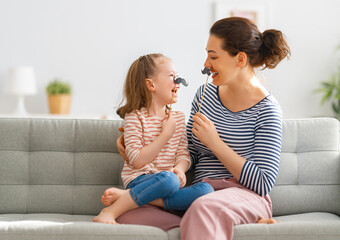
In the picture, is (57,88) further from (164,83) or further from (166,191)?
(166,191)

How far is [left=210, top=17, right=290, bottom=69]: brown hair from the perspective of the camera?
192 centimetres

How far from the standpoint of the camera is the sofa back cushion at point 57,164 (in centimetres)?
213

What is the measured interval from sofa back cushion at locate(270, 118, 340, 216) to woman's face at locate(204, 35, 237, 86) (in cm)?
49

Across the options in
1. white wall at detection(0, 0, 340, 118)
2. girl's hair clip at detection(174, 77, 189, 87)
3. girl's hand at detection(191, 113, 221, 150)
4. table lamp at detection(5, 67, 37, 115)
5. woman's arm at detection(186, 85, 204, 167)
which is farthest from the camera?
white wall at detection(0, 0, 340, 118)

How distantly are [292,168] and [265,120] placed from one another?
0.45 meters

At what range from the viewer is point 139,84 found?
2061 millimetres

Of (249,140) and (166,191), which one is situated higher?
(249,140)

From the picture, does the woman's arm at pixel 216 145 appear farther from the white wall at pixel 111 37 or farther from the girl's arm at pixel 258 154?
the white wall at pixel 111 37

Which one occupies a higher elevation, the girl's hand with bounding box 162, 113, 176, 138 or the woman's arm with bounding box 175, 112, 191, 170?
the girl's hand with bounding box 162, 113, 176, 138

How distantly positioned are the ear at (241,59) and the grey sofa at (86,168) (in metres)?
0.47

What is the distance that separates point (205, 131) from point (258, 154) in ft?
0.80

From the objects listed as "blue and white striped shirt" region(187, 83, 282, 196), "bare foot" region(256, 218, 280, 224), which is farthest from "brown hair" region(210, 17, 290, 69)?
"bare foot" region(256, 218, 280, 224)

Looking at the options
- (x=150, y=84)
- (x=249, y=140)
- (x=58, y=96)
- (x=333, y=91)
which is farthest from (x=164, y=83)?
(x=333, y=91)

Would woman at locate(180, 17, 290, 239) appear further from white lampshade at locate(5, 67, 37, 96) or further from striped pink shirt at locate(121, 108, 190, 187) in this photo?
white lampshade at locate(5, 67, 37, 96)
